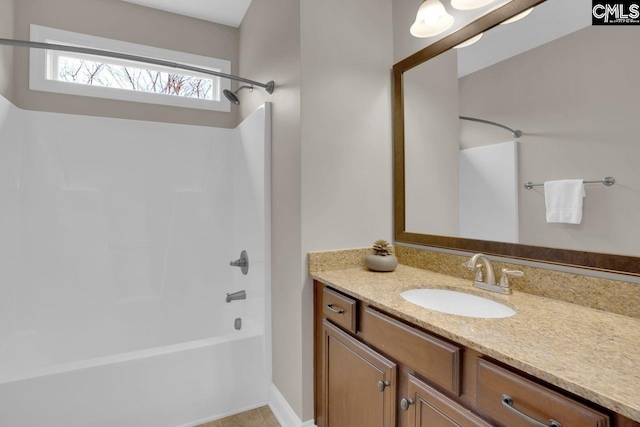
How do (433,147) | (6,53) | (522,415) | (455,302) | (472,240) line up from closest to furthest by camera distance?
(522,415) → (455,302) → (472,240) → (433,147) → (6,53)

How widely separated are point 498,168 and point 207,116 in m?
2.30

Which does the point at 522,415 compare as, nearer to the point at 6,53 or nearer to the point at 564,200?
the point at 564,200

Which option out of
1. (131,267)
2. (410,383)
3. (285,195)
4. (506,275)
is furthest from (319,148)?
(131,267)

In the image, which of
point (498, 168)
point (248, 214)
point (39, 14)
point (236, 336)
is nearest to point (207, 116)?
point (248, 214)

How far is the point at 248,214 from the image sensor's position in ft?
7.49

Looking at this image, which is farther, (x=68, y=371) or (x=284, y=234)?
(x=284, y=234)

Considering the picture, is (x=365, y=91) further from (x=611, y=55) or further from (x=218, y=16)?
(x=218, y=16)

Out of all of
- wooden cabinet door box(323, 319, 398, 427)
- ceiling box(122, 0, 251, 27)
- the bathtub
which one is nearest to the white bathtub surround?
the bathtub

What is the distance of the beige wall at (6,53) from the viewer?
79.2 inches

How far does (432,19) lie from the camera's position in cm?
151

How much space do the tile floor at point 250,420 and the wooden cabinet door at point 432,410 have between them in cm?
105

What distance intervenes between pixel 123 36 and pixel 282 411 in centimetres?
288

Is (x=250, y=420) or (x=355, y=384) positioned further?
(x=250, y=420)

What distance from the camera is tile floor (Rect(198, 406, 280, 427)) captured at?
179 cm
